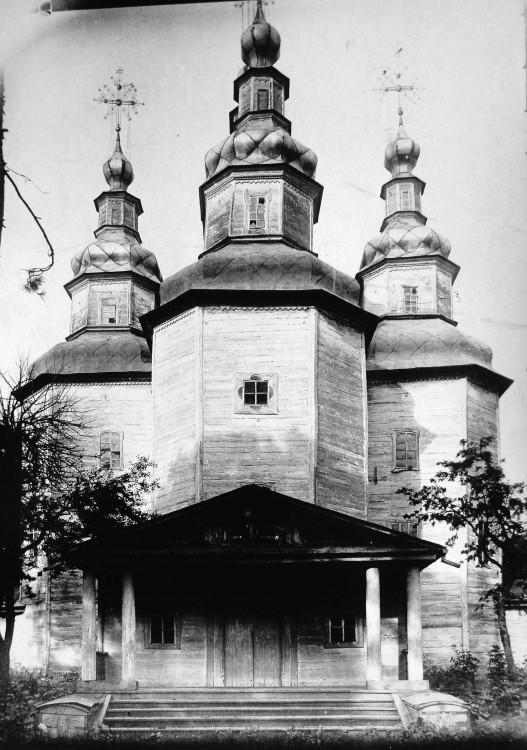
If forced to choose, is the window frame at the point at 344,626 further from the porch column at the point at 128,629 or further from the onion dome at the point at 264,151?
the onion dome at the point at 264,151

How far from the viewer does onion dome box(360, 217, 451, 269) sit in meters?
35.0

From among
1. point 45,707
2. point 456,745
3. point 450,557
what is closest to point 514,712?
point 456,745

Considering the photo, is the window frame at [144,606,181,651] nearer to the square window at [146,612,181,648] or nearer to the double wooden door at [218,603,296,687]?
the square window at [146,612,181,648]

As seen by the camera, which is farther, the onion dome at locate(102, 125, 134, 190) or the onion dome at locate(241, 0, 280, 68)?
the onion dome at locate(102, 125, 134, 190)

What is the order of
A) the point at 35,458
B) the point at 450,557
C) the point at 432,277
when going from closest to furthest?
the point at 35,458 → the point at 450,557 → the point at 432,277

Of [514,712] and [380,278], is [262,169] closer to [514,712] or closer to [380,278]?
[380,278]

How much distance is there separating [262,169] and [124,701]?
1540 centimetres

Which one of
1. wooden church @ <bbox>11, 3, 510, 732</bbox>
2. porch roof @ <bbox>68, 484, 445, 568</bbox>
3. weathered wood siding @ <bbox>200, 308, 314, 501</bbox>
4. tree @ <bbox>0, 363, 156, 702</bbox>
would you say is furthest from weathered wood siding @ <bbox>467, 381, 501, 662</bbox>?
tree @ <bbox>0, 363, 156, 702</bbox>

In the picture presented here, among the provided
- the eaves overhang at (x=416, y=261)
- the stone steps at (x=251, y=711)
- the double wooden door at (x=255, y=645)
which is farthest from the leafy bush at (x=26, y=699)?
the eaves overhang at (x=416, y=261)

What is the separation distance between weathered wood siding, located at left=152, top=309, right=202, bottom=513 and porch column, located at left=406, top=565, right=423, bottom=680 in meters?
5.80

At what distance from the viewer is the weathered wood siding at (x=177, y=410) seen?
23922 mm

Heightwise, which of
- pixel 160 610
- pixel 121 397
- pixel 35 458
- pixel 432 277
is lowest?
pixel 160 610

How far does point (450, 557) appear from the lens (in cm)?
2722

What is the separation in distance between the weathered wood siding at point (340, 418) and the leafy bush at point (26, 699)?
23.1 feet
